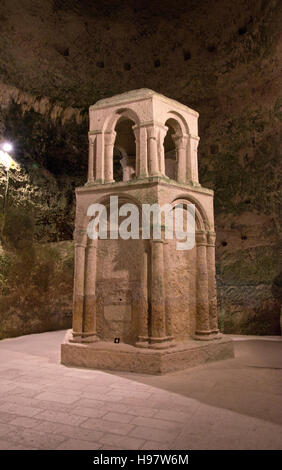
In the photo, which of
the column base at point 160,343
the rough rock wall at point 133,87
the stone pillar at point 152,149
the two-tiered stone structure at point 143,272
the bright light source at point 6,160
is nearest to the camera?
the column base at point 160,343

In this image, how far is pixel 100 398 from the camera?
407 cm

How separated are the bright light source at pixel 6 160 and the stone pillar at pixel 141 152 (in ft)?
19.1

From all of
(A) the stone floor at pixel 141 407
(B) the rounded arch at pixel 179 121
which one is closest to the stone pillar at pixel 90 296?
(A) the stone floor at pixel 141 407

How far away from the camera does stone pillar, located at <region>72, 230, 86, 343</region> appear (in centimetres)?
606

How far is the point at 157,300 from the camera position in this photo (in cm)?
567

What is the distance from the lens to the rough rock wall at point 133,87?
420 inches

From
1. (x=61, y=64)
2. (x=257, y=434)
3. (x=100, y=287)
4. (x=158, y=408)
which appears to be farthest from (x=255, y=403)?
(x=61, y=64)

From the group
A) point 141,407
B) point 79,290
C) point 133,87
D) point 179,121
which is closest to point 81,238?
point 79,290

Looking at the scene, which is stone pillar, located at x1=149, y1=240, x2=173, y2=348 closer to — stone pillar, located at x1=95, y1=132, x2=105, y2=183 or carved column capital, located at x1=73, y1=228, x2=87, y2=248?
carved column capital, located at x1=73, y1=228, x2=87, y2=248

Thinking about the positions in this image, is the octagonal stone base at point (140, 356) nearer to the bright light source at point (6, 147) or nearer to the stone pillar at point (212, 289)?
the stone pillar at point (212, 289)

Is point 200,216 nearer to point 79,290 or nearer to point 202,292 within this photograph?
point 202,292

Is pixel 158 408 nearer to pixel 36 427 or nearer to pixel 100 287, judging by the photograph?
pixel 36 427

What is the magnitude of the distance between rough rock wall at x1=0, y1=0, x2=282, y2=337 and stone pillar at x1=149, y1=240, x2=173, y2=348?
5662 mm

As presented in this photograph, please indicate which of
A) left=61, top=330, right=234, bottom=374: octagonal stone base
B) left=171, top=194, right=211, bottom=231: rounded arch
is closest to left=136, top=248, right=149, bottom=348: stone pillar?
left=61, top=330, right=234, bottom=374: octagonal stone base
